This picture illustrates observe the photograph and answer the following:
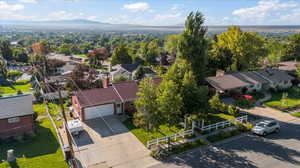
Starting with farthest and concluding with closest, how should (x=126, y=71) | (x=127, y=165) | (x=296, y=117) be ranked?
(x=126, y=71), (x=296, y=117), (x=127, y=165)

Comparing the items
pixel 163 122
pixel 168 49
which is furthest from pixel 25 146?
pixel 168 49

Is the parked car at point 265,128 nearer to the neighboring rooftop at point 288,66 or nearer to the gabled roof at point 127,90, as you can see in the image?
the gabled roof at point 127,90

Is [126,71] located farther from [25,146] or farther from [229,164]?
[229,164]

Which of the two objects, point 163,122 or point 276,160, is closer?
point 276,160

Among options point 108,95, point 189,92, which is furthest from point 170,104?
point 108,95

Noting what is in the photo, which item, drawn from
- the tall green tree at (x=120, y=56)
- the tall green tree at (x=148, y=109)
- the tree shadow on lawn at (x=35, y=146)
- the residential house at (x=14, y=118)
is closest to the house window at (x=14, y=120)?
the residential house at (x=14, y=118)

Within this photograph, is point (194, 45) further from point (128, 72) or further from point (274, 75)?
point (128, 72)
